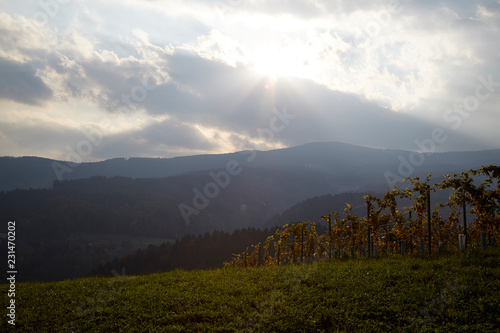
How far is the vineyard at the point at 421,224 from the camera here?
51.2 ft

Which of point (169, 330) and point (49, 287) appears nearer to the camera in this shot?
point (169, 330)

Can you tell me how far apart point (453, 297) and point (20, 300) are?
1483cm

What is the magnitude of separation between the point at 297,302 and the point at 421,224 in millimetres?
13625

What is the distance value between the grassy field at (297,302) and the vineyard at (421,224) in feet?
11.3

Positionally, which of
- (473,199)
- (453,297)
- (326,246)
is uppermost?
(473,199)

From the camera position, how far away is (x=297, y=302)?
35.7 feet

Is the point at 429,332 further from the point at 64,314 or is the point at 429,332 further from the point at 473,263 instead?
the point at 64,314

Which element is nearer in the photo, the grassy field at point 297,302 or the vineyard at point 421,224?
the grassy field at point 297,302

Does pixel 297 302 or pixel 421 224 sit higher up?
pixel 421 224

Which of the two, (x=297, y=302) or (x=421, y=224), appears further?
(x=421, y=224)

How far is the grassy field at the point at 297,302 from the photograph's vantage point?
9.23 m

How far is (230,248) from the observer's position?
125625mm

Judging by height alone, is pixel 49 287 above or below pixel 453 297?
below

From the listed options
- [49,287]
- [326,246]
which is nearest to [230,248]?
[326,246]
